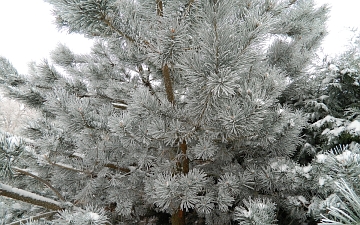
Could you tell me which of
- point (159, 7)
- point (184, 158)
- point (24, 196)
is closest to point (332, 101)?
point (184, 158)

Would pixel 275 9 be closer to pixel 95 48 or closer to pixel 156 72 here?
pixel 156 72

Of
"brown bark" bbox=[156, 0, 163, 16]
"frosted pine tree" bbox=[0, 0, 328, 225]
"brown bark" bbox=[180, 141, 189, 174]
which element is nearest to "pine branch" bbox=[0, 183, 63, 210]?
"frosted pine tree" bbox=[0, 0, 328, 225]

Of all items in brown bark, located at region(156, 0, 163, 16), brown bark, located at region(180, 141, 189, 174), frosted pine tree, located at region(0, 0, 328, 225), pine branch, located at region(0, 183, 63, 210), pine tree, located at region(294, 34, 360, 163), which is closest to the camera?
frosted pine tree, located at region(0, 0, 328, 225)

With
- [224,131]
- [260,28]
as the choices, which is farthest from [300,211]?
[260,28]

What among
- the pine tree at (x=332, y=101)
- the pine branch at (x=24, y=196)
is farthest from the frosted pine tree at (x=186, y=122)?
the pine tree at (x=332, y=101)

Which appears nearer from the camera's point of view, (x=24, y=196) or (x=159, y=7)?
(x=159, y=7)

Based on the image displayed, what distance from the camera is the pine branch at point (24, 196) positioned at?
1451 mm

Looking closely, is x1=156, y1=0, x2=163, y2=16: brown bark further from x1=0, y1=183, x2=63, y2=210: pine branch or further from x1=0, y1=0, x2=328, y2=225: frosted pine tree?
x1=0, y1=183, x2=63, y2=210: pine branch

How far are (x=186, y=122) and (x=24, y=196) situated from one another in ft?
4.07

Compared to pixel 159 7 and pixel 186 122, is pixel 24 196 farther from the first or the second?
pixel 159 7

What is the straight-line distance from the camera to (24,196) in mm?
A: 1588

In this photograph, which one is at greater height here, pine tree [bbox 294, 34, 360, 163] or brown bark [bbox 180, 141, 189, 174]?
pine tree [bbox 294, 34, 360, 163]

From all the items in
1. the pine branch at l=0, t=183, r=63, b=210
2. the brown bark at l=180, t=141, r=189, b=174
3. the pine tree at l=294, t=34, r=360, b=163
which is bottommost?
the pine branch at l=0, t=183, r=63, b=210

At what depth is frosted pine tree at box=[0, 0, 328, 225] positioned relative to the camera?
3.48 feet
